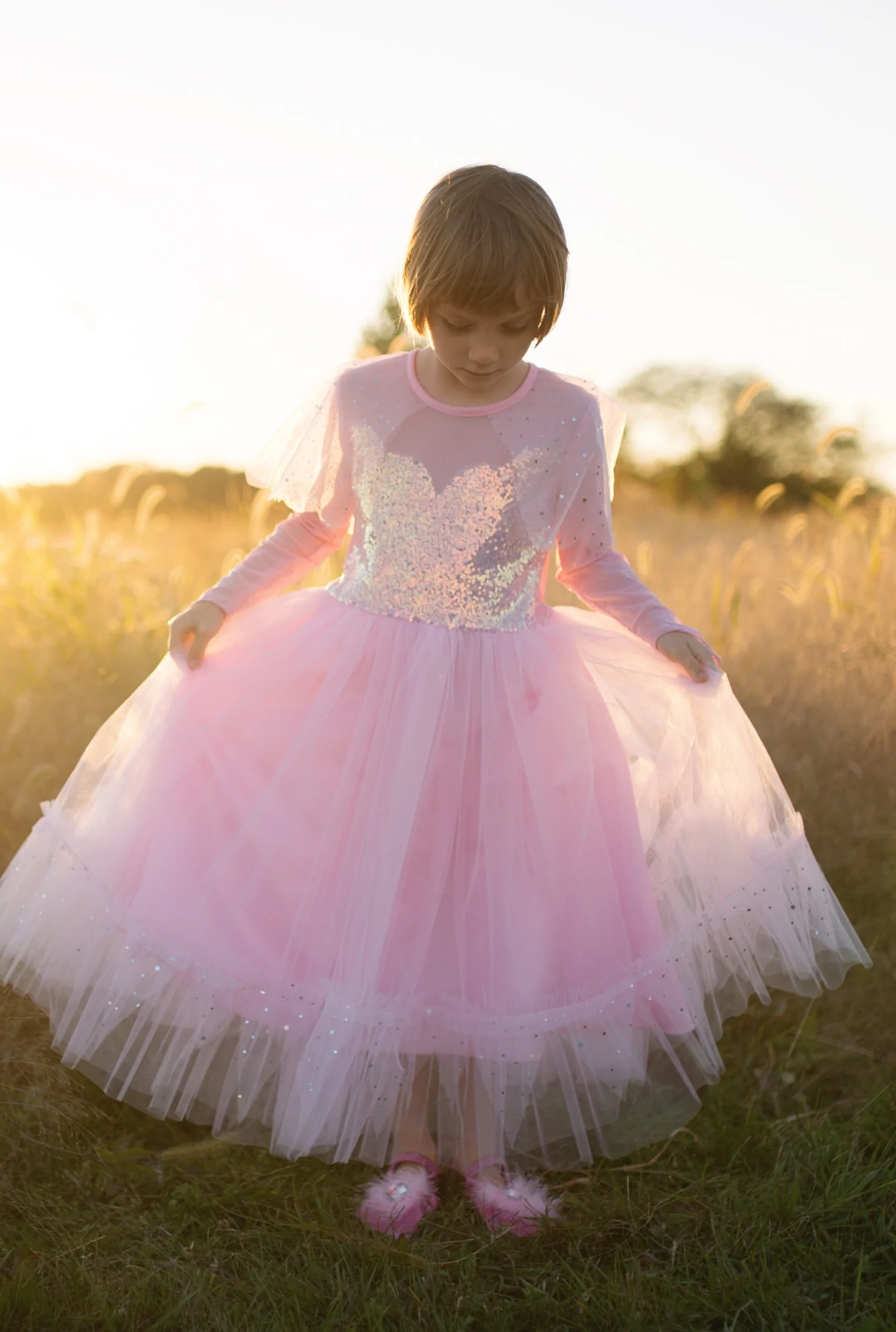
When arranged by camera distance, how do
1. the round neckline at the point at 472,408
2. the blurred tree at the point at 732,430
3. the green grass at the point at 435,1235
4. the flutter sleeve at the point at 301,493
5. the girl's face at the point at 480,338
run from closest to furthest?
1. the green grass at the point at 435,1235
2. the girl's face at the point at 480,338
3. the round neckline at the point at 472,408
4. the flutter sleeve at the point at 301,493
5. the blurred tree at the point at 732,430

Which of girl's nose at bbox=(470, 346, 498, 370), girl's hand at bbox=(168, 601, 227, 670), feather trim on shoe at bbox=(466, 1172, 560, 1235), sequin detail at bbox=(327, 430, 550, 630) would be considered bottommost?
feather trim on shoe at bbox=(466, 1172, 560, 1235)

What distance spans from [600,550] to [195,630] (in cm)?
91

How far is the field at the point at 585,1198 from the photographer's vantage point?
1836mm

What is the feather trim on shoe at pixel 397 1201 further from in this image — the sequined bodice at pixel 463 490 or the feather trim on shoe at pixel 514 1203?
the sequined bodice at pixel 463 490

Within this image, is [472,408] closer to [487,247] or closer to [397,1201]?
[487,247]

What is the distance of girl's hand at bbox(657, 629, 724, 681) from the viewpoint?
7.13 ft

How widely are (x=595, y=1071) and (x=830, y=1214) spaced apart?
577 mm

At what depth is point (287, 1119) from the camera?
6.25ft

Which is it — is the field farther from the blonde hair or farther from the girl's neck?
the blonde hair

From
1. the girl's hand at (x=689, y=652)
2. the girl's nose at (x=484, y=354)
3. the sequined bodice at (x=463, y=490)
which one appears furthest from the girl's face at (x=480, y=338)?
the girl's hand at (x=689, y=652)

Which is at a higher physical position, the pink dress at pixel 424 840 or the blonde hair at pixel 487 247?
the blonde hair at pixel 487 247

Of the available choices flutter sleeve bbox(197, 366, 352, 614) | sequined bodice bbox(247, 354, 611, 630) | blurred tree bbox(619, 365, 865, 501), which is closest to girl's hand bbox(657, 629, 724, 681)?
sequined bodice bbox(247, 354, 611, 630)

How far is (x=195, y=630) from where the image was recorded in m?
2.24

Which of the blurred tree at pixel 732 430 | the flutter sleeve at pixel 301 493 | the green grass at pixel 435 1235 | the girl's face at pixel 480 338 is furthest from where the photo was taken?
the blurred tree at pixel 732 430
